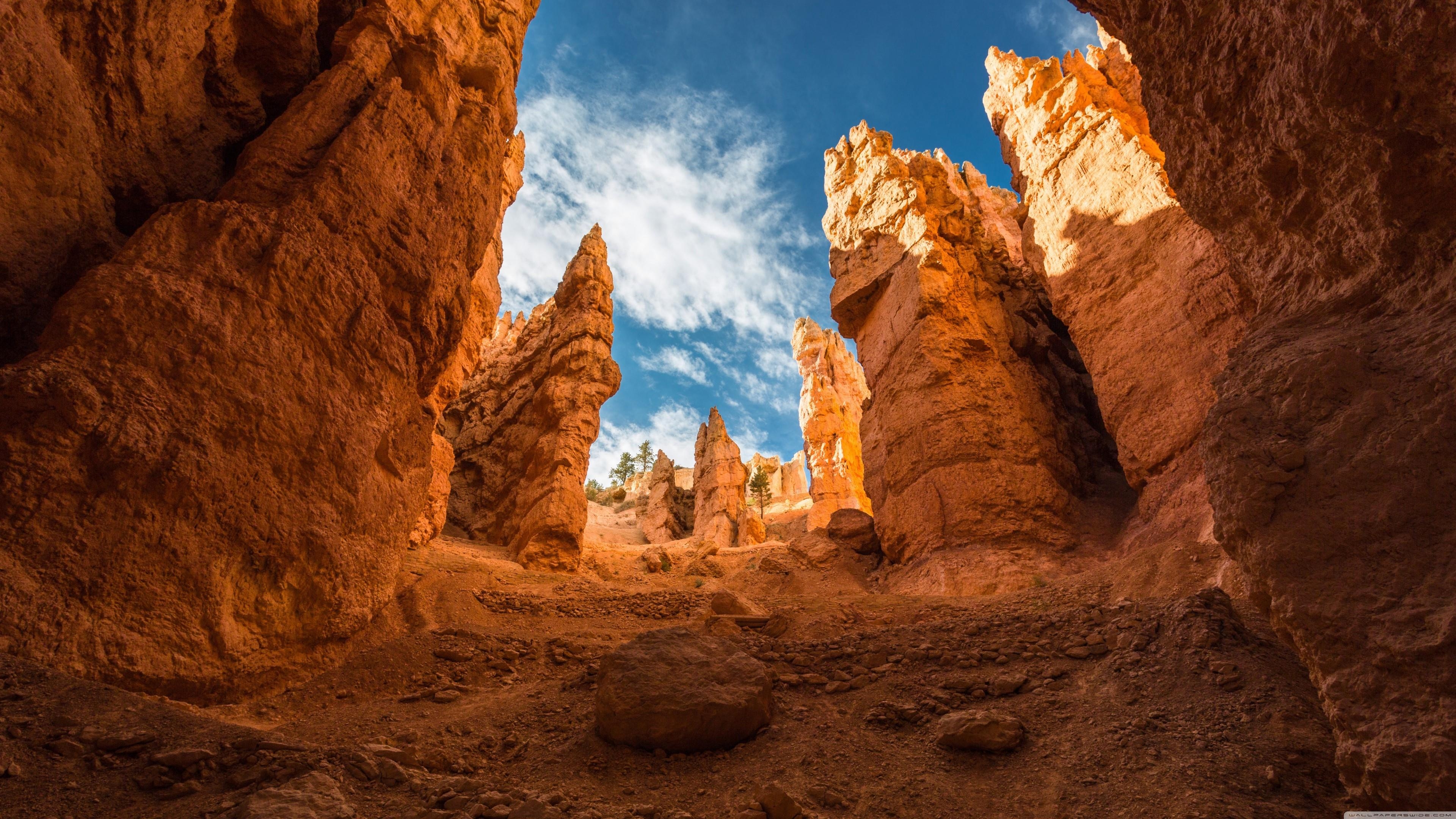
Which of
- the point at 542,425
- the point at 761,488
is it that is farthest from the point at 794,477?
the point at 542,425

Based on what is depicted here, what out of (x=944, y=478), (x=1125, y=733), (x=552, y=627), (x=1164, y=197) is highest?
(x=1164, y=197)

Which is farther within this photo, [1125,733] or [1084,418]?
[1084,418]

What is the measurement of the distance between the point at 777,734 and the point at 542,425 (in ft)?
52.0

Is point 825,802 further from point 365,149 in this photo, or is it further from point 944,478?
point 944,478

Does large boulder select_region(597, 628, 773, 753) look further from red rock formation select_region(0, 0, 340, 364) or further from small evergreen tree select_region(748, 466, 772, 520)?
small evergreen tree select_region(748, 466, 772, 520)

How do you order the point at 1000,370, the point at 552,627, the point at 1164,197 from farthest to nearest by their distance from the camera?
the point at 1000,370
the point at 1164,197
the point at 552,627

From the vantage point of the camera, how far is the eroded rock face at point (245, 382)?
4.64 metres

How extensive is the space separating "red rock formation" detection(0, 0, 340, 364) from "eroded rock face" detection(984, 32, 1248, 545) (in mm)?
13772

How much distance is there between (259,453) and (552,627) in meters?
4.88

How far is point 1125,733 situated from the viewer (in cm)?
429

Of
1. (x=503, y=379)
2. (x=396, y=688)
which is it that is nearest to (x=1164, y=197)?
(x=396, y=688)

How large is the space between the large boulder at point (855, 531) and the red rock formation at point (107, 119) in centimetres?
1485

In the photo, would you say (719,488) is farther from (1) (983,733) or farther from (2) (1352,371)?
(2) (1352,371)

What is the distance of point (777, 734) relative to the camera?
5.16m
